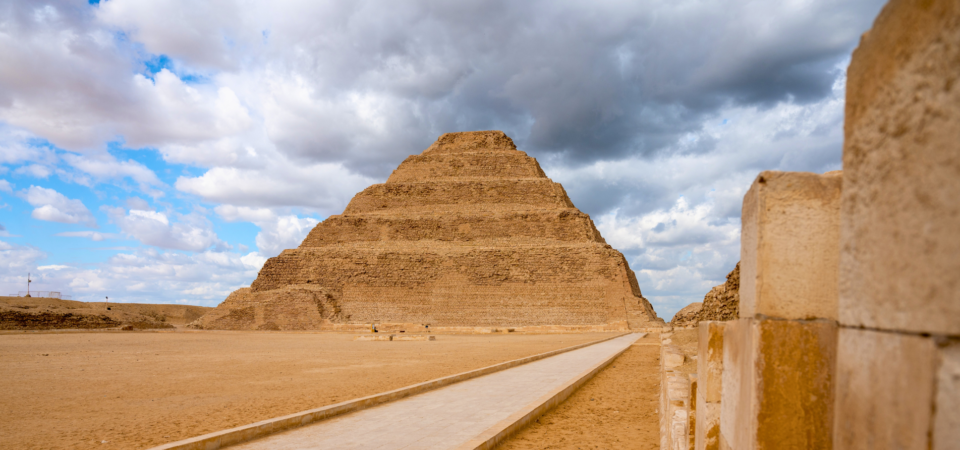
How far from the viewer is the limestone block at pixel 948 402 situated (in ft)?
3.17

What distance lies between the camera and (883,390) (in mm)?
1218

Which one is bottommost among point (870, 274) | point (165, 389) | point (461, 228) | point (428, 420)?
point (165, 389)

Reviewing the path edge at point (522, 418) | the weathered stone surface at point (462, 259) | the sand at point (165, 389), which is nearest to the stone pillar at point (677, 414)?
the path edge at point (522, 418)

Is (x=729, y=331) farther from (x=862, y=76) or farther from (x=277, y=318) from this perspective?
(x=277, y=318)

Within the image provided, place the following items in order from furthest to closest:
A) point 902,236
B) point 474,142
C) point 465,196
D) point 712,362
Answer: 1. point 474,142
2. point 465,196
3. point 712,362
4. point 902,236

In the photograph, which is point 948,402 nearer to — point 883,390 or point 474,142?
point 883,390

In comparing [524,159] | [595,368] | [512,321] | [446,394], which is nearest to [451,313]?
[512,321]

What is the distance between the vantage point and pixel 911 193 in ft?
3.69

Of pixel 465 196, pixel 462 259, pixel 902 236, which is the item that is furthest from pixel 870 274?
pixel 465 196

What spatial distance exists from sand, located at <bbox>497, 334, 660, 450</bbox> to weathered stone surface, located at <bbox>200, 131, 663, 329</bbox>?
29.7 metres

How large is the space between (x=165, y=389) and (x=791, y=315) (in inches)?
392

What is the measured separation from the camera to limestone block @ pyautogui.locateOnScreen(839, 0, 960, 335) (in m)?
1.00

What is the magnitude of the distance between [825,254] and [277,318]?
4684 cm

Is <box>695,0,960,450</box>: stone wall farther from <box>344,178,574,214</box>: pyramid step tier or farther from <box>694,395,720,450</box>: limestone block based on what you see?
<box>344,178,574,214</box>: pyramid step tier
